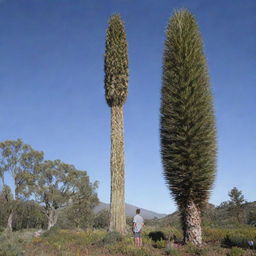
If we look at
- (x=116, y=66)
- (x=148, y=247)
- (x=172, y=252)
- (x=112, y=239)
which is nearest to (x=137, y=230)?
(x=148, y=247)

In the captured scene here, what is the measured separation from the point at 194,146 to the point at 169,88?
237cm

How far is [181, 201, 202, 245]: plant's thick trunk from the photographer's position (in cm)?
994

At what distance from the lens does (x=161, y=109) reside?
11109 millimetres

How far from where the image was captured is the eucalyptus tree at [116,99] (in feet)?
46.4

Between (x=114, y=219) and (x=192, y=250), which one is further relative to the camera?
(x=114, y=219)

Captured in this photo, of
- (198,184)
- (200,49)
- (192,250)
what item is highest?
(200,49)

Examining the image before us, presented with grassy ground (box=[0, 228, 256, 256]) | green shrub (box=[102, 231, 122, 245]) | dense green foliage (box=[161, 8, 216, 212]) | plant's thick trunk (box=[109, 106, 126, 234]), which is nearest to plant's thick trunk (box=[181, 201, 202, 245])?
A: dense green foliage (box=[161, 8, 216, 212])

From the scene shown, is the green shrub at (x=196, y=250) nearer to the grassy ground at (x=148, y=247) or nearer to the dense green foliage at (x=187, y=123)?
the grassy ground at (x=148, y=247)

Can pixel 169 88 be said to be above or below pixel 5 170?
below

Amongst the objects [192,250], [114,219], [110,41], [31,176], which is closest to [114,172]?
[114,219]

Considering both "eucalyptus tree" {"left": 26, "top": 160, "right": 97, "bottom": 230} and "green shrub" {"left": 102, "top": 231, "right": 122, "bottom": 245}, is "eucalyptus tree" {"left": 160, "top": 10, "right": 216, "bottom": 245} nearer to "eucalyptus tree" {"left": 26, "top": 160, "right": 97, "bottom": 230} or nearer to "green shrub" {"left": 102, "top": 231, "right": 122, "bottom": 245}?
"green shrub" {"left": 102, "top": 231, "right": 122, "bottom": 245}

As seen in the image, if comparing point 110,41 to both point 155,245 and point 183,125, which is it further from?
point 155,245

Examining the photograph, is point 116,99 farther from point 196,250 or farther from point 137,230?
point 196,250

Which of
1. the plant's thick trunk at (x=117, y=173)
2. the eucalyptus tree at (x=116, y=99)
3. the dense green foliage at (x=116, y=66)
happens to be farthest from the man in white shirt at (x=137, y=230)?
the dense green foliage at (x=116, y=66)
